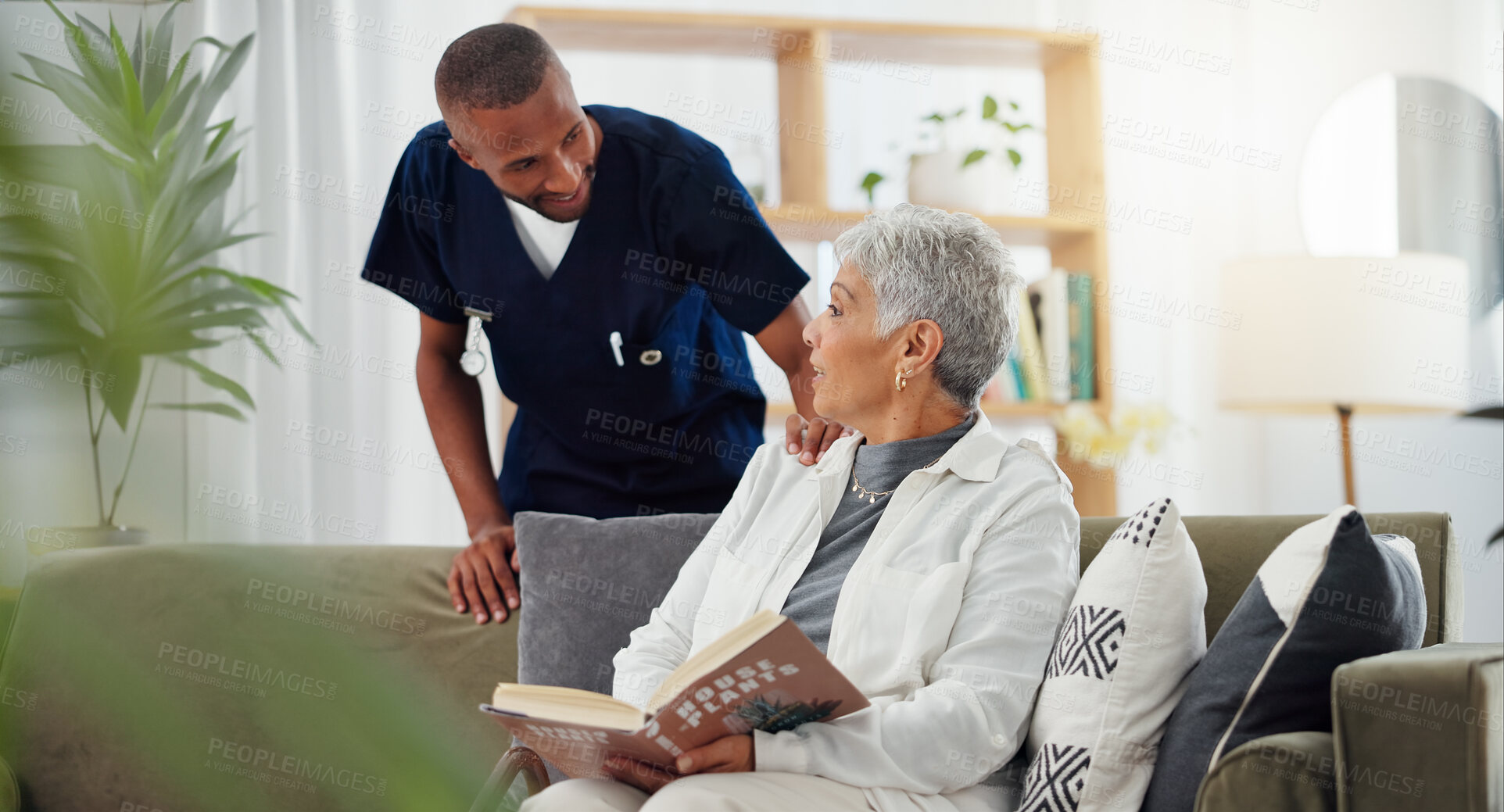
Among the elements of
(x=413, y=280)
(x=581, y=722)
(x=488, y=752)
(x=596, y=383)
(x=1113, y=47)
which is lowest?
(x=488, y=752)

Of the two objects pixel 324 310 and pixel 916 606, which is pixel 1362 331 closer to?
pixel 916 606

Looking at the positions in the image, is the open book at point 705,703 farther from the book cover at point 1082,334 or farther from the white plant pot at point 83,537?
the book cover at point 1082,334

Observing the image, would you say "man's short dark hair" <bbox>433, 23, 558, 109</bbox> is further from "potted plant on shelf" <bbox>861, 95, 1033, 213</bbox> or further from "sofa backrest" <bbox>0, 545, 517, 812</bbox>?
"potted plant on shelf" <bbox>861, 95, 1033, 213</bbox>

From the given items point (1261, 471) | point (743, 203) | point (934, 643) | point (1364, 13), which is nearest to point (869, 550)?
point (934, 643)

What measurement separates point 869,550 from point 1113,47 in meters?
2.32

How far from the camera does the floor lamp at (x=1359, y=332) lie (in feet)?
8.75

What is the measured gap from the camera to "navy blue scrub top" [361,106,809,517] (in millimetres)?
1873

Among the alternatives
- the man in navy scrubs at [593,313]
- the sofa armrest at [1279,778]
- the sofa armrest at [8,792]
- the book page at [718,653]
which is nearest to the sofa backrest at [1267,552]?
the sofa armrest at [1279,778]

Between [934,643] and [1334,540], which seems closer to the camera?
[1334,540]

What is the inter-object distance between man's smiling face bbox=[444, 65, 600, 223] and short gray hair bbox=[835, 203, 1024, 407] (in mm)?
479

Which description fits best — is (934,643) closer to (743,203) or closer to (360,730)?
(743,203)

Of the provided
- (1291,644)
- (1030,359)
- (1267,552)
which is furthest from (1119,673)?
(1030,359)

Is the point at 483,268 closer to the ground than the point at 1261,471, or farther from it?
farther from it

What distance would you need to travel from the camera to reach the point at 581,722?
1080 mm
